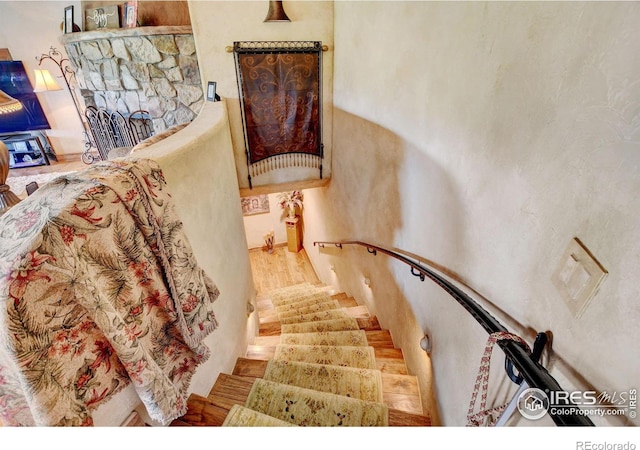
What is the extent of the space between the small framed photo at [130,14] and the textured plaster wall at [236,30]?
1.35 m

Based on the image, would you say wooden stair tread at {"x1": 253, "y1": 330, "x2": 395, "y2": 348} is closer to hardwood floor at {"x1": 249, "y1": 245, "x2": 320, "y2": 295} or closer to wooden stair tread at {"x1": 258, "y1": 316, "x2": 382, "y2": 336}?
wooden stair tread at {"x1": 258, "y1": 316, "x2": 382, "y2": 336}

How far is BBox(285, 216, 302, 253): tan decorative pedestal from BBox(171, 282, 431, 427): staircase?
3.32 meters

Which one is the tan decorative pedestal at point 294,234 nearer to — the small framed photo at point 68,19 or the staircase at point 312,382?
the staircase at point 312,382

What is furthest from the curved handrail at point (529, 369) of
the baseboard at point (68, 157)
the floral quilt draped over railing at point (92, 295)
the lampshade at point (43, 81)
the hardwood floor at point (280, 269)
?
the baseboard at point (68, 157)

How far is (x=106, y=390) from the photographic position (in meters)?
1.00

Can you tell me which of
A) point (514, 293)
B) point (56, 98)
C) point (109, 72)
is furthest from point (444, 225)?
point (56, 98)

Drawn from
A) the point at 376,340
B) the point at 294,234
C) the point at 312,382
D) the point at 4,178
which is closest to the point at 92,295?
the point at 4,178

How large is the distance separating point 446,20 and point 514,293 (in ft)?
4.17

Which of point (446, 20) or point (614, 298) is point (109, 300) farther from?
point (446, 20)

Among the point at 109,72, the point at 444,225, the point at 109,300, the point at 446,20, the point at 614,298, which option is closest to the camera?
the point at 614,298

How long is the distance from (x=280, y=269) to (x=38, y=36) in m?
5.51

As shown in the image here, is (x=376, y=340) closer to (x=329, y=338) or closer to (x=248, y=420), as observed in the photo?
(x=329, y=338)

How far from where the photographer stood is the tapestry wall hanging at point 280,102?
2.87 m

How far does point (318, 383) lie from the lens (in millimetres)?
2035
